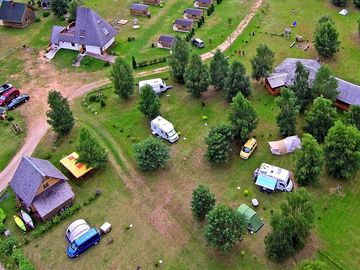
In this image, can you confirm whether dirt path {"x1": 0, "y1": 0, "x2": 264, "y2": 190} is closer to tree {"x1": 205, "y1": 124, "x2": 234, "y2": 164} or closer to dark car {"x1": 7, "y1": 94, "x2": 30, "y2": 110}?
dark car {"x1": 7, "y1": 94, "x2": 30, "y2": 110}

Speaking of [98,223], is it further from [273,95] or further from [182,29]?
[182,29]

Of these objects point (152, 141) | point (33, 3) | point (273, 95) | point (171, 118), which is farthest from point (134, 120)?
point (33, 3)

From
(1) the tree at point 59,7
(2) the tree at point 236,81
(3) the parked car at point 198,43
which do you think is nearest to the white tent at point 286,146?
(2) the tree at point 236,81

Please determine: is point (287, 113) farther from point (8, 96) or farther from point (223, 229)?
point (8, 96)

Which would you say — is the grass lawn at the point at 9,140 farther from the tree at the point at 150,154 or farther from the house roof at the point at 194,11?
the house roof at the point at 194,11

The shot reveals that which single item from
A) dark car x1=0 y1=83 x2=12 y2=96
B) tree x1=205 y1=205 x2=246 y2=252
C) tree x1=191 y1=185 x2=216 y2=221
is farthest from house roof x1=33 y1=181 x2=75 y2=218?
dark car x1=0 y1=83 x2=12 y2=96

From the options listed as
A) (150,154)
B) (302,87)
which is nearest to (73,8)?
(150,154)
